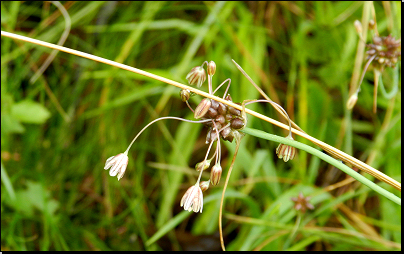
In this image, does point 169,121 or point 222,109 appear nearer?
point 222,109

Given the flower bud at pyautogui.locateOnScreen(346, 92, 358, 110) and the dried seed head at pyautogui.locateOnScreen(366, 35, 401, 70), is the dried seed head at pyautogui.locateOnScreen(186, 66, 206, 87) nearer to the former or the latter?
the flower bud at pyautogui.locateOnScreen(346, 92, 358, 110)

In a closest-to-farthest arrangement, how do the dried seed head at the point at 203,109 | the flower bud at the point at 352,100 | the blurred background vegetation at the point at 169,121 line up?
1. the dried seed head at the point at 203,109
2. the flower bud at the point at 352,100
3. the blurred background vegetation at the point at 169,121

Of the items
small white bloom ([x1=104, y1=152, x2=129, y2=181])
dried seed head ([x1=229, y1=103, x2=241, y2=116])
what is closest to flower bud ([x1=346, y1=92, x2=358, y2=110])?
dried seed head ([x1=229, y1=103, x2=241, y2=116])

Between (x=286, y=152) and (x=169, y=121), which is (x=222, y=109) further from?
(x=169, y=121)

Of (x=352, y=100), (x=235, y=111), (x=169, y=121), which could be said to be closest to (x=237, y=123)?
(x=235, y=111)

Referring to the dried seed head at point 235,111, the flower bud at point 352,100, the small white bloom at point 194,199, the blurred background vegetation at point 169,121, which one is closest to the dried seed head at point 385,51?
the flower bud at point 352,100

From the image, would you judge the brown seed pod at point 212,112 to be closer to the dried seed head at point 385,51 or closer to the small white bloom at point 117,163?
the small white bloom at point 117,163

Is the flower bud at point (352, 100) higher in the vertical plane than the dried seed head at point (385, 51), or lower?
lower
